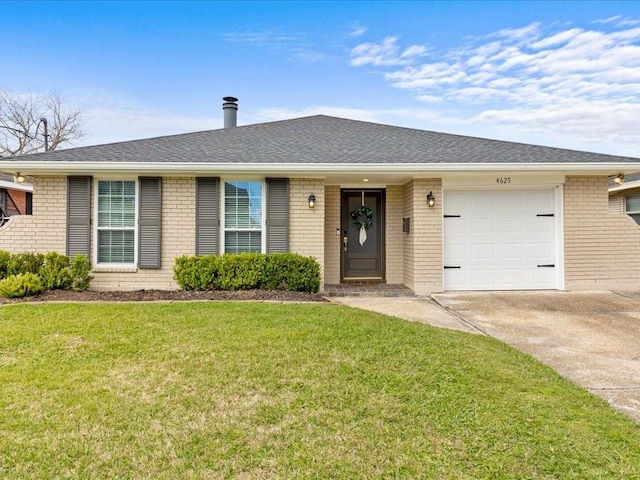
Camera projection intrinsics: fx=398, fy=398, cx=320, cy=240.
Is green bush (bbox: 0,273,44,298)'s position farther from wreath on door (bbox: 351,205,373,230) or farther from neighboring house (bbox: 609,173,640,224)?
neighboring house (bbox: 609,173,640,224)

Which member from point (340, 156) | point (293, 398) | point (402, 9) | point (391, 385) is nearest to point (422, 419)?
point (391, 385)

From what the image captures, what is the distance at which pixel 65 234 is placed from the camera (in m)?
7.72

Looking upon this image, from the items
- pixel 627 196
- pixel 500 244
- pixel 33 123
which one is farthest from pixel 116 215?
pixel 33 123

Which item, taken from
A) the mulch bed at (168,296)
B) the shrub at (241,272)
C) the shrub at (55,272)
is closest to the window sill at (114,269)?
the shrub at (55,272)

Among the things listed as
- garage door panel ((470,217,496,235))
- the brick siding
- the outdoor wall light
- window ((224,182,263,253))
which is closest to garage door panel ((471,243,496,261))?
garage door panel ((470,217,496,235))

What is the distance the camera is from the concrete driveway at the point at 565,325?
11.3ft

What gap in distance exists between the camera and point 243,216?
8.00 meters

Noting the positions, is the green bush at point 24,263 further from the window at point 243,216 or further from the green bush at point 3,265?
the window at point 243,216

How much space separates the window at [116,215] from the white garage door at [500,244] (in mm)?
6335

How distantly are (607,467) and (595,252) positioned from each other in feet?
23.7

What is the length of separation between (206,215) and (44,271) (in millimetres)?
2924

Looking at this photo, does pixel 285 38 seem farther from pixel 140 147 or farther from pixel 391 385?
pixel 391 385

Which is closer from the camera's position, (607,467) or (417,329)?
(607,467)

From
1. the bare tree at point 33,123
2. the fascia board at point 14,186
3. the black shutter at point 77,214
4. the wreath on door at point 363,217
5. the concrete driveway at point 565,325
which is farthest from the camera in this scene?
the bare tree at point 33,123
